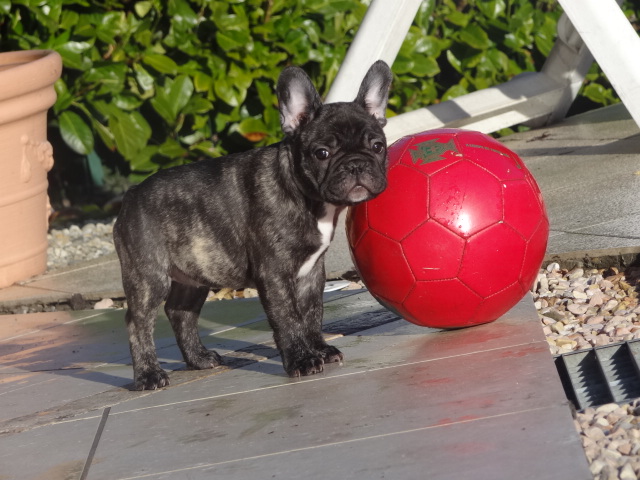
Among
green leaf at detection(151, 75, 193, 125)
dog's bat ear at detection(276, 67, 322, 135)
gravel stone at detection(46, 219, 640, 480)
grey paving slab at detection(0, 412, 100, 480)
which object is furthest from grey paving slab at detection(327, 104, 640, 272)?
grey paving slab at detection(0, 412, 100, 480)

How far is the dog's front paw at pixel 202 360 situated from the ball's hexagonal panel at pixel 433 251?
108 cm

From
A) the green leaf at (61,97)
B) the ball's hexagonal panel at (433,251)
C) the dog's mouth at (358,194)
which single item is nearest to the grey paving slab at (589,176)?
the ball's hexagonal panel at (433,251)

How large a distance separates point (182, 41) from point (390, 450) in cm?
559

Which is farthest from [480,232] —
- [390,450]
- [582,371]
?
[390,450]

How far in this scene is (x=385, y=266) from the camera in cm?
444

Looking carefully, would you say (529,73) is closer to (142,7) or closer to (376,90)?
(142,7)

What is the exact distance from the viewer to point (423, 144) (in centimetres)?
457

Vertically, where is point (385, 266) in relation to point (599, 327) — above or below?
above

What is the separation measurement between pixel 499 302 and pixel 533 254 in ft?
0.82

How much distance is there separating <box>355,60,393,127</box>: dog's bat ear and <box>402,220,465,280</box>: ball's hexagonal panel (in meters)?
0.57

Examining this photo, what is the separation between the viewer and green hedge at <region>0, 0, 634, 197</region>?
812 centimetres

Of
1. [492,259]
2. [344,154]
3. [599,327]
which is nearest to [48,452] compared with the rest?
[344,154]

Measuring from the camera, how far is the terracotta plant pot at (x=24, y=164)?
22.1ft

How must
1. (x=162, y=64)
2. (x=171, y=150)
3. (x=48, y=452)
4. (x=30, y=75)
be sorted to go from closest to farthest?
(x=48, y=452), (x=30, y=75), (x=162, y=64), (x=171, y=150)
